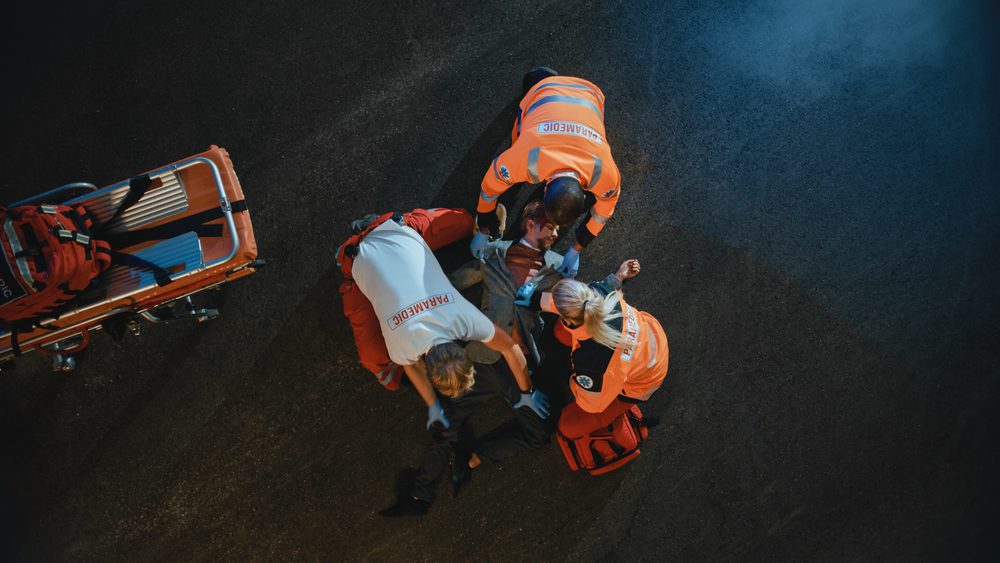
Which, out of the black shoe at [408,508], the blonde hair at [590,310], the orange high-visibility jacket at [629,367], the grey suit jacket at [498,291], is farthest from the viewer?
the black shoe at [408,508]

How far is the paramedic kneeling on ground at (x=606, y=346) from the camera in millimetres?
3381

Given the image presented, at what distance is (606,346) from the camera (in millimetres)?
3434

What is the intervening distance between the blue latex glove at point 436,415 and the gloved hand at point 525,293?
953mm

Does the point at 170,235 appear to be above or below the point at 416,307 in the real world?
above

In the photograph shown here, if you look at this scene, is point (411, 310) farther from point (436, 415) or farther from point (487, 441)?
point (487, 441)

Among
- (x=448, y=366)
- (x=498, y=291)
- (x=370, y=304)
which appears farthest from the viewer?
(x=498, y=291)

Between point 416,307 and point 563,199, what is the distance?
1084mm

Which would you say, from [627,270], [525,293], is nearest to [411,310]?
[525,293]

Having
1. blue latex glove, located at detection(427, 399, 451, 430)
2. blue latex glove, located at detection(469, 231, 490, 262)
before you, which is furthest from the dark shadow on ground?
blue latex glove, located at detection(469, 231, 490, 262)

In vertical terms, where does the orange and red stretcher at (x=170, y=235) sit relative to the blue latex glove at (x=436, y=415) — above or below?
above

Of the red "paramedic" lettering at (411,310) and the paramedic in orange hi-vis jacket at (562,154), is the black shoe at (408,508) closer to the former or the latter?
the red "paramedic" lettering at (411,310)

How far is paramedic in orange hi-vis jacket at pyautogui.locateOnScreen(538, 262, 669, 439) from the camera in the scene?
338 centimetres

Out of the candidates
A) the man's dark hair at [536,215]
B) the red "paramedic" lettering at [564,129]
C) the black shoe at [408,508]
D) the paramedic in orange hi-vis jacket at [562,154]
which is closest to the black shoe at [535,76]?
the paramedic in orange hi-vis jacket at [562,154]

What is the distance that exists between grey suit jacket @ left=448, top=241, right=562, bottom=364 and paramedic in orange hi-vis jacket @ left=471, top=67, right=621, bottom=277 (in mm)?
466
